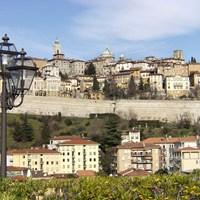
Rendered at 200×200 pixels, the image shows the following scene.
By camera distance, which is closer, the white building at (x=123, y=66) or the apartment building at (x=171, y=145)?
the apartment building at (x=171, y=145)

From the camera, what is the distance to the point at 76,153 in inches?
2218

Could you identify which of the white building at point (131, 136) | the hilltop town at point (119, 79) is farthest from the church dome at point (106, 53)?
the white building at point (131, 136)

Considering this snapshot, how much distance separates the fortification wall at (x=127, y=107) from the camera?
71.8m

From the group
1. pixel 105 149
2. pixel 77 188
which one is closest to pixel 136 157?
pixel 105 149

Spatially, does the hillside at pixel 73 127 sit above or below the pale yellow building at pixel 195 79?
below

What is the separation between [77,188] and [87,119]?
207ft

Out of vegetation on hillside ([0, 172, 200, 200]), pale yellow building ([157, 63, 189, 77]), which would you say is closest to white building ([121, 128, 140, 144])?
pale yellow building ([157, 63, 189, 77])

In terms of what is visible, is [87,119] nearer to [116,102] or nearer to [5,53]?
[116,102]

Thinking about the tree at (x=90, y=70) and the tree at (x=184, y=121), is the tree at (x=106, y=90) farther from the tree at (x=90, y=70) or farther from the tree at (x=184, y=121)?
the tree at (x=90, y=70)

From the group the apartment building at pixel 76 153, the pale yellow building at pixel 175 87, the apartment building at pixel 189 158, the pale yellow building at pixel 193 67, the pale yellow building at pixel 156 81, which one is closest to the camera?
the apartment building at pixel 189 158

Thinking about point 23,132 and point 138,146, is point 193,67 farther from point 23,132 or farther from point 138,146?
point 23,132

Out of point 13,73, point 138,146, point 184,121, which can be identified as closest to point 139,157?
point 138,146

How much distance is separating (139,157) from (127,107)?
19.7 meters

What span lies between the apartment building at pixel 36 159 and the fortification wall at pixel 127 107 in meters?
16.3
